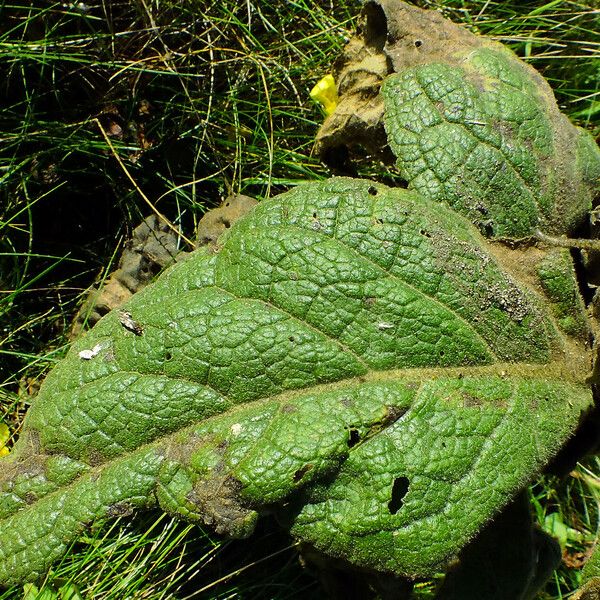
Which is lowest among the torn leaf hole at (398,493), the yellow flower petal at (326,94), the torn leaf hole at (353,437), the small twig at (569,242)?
the torn leaf hole at (398,493)

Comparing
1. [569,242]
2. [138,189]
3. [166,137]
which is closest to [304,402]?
[569,242]

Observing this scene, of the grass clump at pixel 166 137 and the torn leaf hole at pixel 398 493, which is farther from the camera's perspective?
the grass clump at pixel 166 137

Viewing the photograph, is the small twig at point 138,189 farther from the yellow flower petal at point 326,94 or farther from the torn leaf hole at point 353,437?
the torn leaf hole at point 353,437

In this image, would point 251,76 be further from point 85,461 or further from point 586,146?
point 85,461

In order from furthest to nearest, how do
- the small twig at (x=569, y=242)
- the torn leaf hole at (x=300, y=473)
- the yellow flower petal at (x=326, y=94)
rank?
the yellow flower petal at (x=326, y=94) → the small twig at (x=569, y=242) → the torn leaf hole at (x=300, y=473)

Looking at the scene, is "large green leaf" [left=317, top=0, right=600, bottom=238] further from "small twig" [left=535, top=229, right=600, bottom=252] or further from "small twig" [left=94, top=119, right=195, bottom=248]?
"small twig" [left=94, top=119, right=195, bottom=248]

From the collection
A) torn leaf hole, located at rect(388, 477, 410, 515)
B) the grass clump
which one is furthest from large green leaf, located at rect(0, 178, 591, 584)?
the grass clump

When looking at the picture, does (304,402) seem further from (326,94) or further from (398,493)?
(326,94)

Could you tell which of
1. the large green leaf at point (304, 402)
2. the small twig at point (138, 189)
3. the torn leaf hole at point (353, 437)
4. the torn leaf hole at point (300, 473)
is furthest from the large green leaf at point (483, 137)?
the small twig at point (138, 189)
